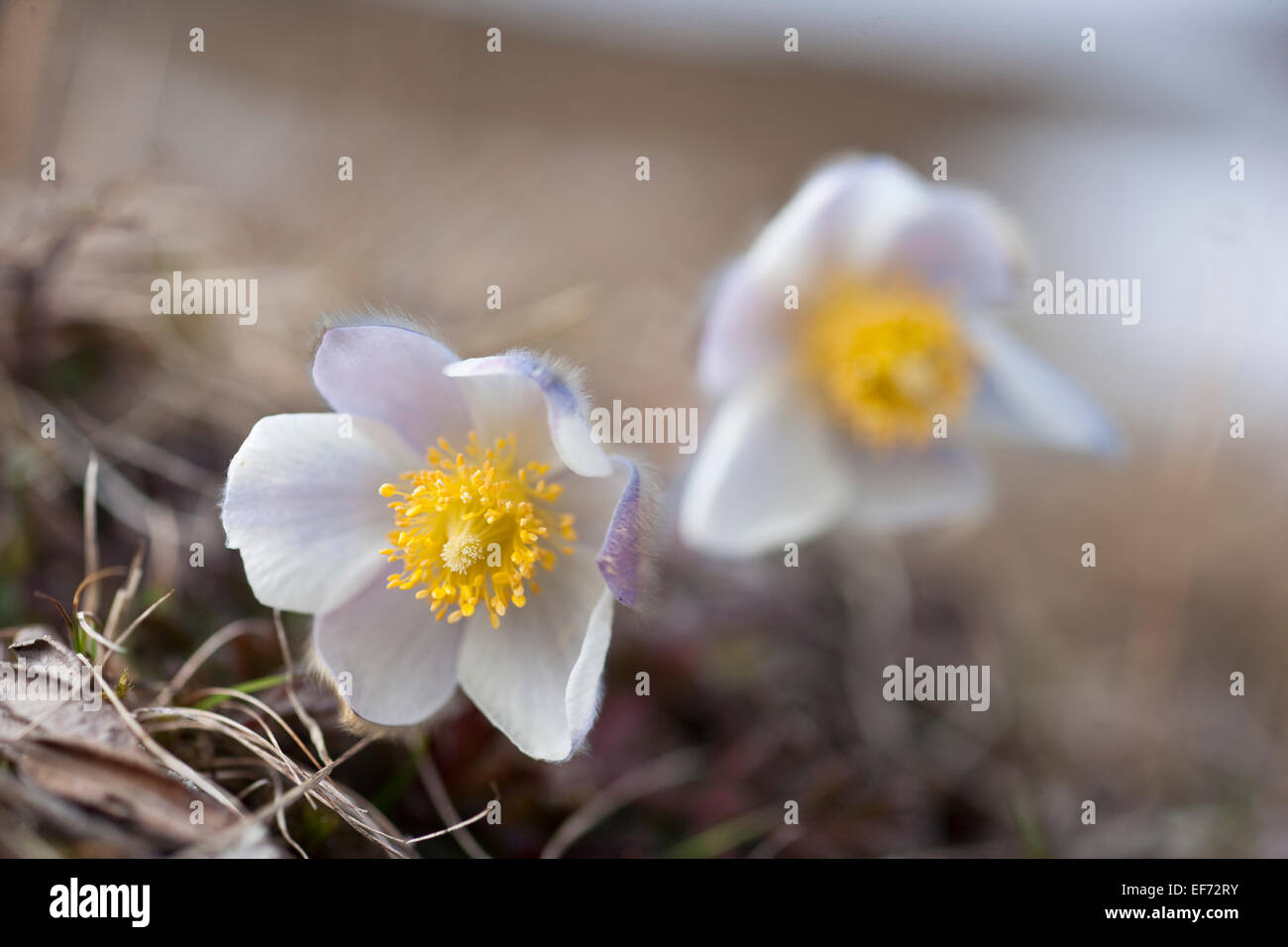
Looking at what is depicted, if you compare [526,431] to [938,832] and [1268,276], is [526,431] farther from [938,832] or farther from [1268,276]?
[1268,276]

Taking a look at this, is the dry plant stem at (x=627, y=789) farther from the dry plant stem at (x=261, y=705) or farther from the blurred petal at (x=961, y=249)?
the blurred petal at (x=961, y=249)

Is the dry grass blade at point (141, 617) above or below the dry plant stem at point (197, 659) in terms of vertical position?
above

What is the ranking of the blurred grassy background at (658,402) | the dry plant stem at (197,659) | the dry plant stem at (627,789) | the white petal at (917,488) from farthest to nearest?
the white petal at (917,488), the blurred grassy background at (658,402), the dry plant stem at (627,789), the dry plant stem at (197,659)

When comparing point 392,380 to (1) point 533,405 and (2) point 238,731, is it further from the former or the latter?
(2) point 238,731

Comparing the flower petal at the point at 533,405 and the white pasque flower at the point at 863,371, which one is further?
the white pasque flower at the point at 863,371

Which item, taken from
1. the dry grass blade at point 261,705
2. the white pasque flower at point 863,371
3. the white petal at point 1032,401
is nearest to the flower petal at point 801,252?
the white pasque flower at point 863,371

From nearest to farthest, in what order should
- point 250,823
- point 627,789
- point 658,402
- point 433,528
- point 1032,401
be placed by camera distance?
point 250,823
point 433,528
point 627,789
point 1032,401
point 658,402

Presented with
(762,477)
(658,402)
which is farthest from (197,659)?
(658,402)
